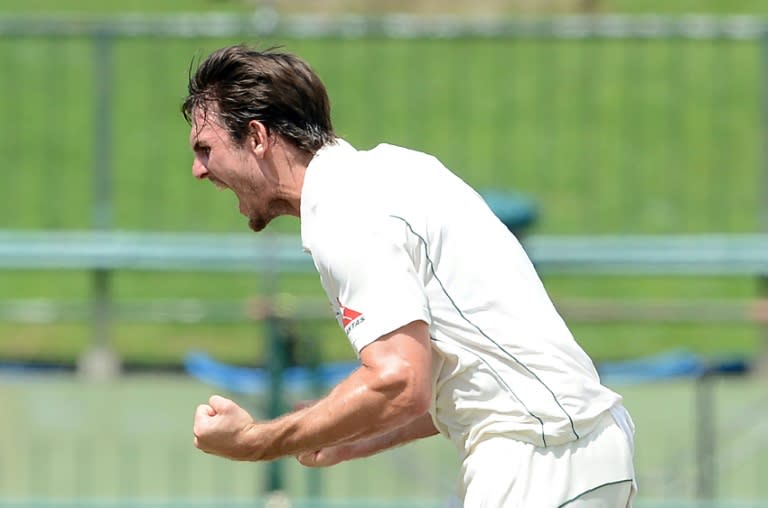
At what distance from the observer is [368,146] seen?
10.1 metres

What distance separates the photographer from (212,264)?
909 cm

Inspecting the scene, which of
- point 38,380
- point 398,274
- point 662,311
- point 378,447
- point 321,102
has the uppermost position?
point 321,102

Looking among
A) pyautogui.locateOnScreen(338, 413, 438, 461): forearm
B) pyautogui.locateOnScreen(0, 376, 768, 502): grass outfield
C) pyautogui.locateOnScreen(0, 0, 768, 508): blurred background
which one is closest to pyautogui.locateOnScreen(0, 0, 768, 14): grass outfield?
pyautogui.locateOnScreen(0, 0, 768, 508): blurred background


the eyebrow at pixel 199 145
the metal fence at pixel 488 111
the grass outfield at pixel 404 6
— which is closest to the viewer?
the eyebrow at pixel 199 145

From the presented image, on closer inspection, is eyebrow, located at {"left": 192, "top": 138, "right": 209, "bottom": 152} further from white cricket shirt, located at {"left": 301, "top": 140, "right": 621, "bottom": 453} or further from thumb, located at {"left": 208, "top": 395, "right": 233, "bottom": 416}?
thumb, located at {"left": 208, "top": 395, "right": 233, "bottom": 416}

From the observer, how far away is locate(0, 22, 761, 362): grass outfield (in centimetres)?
964

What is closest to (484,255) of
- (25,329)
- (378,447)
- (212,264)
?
(378,447)

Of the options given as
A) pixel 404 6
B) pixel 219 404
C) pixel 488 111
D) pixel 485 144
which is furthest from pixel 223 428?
pixel 404 6

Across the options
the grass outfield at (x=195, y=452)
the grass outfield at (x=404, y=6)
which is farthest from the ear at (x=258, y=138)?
the grass outfield at (x=404, y=6)

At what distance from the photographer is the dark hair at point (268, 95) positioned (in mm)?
3605

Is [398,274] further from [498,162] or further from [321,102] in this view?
[498,162]

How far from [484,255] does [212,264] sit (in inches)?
223

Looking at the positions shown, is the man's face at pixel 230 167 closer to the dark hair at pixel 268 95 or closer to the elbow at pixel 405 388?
the dark hair at pixel 268 95

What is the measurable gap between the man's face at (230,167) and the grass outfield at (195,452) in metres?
3.57
